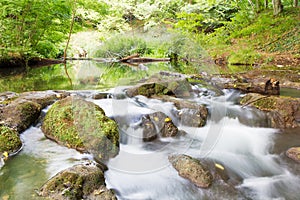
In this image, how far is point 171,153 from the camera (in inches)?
137

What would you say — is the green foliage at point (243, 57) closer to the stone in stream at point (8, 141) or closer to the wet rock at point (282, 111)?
the wet rock at point (282, 111)

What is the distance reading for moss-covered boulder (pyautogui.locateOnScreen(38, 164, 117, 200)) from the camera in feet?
7.50

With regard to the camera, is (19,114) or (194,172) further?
(19,114)

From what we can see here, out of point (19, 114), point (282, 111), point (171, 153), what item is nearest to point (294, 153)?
point (282, 111)

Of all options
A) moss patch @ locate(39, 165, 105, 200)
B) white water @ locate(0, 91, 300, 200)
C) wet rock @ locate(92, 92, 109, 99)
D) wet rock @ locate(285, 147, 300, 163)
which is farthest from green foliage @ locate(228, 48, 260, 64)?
moss patch @ locate(39, 165, 105, 200)

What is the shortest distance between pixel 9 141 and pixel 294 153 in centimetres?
368

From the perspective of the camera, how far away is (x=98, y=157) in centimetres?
314

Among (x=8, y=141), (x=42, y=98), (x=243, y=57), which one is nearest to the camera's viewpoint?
(x=8, y=141)

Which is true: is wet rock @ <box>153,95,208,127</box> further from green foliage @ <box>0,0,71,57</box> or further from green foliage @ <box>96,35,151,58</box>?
green foliage @ <box>0,0,71,57</box>

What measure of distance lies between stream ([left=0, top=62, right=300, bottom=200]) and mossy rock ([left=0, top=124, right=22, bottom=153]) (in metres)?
0.13

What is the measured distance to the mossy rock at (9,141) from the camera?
319 centimetres

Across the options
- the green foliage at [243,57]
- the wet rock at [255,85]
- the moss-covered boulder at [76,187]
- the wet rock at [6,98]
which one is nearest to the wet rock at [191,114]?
the wet rock at [255,85]

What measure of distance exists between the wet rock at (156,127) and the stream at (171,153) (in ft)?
0.33

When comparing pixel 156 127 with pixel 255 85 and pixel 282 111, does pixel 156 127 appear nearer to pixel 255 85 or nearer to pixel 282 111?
pixel 282 111
